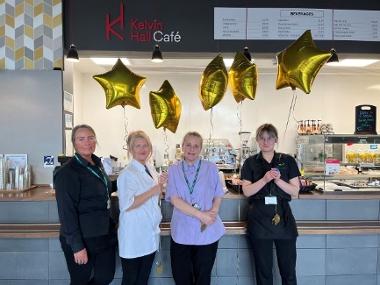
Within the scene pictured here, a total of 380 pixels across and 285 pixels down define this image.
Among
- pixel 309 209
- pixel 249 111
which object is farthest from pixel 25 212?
pixel 249 111

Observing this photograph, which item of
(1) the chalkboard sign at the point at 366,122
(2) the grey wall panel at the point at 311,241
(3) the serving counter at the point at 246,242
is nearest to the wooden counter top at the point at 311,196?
(3) the serving counter at the point at 246,242

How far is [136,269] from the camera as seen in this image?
2.09m

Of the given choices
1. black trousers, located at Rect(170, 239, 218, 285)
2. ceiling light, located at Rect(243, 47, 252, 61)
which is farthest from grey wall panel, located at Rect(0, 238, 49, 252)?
ceiling light, located at Rect(243, 47, 252, 61)

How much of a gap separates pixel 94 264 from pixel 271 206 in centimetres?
118

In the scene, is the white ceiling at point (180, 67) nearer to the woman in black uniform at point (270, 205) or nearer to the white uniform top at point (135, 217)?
the woman in black uniform at point (270, 205)

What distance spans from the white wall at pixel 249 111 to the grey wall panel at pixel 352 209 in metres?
2.90

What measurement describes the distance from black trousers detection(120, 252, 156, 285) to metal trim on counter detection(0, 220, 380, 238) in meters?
0.39

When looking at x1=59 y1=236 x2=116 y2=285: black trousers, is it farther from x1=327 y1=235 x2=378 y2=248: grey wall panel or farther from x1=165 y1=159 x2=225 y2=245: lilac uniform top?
x1=327 y1=235 x2=378 y2=248: grey wall panel

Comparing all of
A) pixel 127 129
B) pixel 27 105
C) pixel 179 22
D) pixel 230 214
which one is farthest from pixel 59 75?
pixel 127 129

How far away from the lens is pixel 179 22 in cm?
313

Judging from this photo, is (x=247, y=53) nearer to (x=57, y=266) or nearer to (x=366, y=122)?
(x=366, y=122)

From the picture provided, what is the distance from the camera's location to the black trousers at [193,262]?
2.12m

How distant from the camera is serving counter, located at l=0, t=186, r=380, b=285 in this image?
8.49 feet

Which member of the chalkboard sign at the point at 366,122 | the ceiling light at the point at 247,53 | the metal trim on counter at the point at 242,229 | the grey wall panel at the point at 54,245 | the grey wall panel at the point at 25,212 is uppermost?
the ceiling light at the point at 247,53
